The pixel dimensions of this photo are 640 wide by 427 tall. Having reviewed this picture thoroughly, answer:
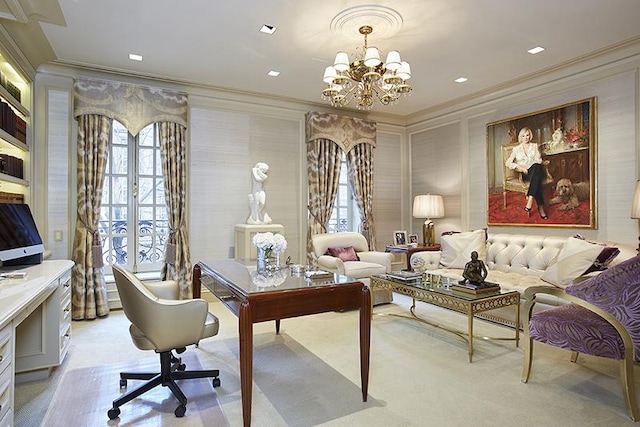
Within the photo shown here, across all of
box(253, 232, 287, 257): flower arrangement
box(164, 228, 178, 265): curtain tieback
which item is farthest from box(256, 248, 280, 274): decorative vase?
box(164, 228, 178, 265): curtain tieback

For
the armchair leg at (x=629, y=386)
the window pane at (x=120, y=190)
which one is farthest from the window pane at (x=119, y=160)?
the armchair leg at (x=629, y=386)

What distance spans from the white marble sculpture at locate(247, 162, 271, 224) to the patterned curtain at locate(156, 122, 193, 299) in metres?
0.88

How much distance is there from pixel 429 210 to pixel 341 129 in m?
1.86

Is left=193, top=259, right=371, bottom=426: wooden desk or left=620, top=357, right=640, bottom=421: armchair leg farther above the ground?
left=193, top=259, right=371, bottom=426: wooden desk

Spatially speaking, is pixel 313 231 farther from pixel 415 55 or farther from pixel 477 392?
pixel 477 392

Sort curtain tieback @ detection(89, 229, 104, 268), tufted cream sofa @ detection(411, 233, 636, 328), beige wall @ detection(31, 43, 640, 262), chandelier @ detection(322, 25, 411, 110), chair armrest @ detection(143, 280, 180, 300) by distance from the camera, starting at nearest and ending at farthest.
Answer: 1. chair armrest @ detection(143, 280, 180, 300)
2. chandelier @ detection(322, 25, 411, 110)
3. tufted cream sofa @ detection(411, 233, 636, 328)
4. beige wall @ detection(31, 43, 640, 262)
5. curtain tieback @ detection(89, 229, 104, 268)

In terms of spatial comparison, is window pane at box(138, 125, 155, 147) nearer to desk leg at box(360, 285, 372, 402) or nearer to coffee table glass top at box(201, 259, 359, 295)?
coffee table glass top at box(201, 259, 359, 295)

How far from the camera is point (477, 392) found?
2.54 m

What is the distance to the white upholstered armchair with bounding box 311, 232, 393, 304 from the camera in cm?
459

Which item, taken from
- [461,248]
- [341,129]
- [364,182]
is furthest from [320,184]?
[461,248]

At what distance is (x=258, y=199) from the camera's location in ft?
16.5

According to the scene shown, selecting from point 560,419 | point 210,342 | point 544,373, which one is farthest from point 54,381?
point 544,373

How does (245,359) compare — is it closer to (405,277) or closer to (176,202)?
(405,277)

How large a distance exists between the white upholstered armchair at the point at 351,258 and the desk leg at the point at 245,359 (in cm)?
249
